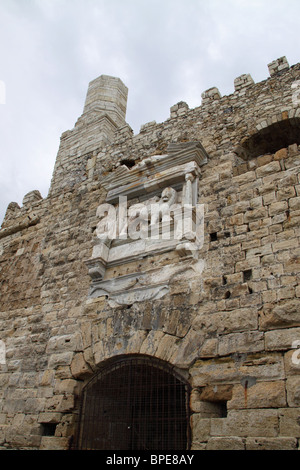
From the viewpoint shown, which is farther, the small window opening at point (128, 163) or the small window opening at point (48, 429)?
the small window opening at point (128, 163)

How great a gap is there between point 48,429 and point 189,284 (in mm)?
2431

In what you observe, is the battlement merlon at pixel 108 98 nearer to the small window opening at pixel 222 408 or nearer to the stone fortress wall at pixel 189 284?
the stone fortress wall at pixel 189 284

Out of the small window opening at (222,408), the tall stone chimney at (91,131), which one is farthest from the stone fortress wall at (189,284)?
the tall stone chimney at (91,131)

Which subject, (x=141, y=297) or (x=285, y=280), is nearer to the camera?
(x=285, y=280)

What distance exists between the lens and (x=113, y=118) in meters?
7.52

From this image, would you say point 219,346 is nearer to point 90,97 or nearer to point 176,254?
point 176,254

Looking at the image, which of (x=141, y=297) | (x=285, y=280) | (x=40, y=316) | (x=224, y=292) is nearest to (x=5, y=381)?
(x=40, y=316)

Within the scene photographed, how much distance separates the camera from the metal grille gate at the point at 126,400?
3.95 m

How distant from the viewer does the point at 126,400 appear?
416cm

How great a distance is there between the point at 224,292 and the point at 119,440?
8.01 feet

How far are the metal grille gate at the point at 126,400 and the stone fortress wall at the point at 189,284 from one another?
0.48 ft

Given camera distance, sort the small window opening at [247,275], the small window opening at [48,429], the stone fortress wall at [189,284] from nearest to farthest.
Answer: the stone fortress wall at [189,284] < the small window opening at [247,275] < the small window opening at [48,429]

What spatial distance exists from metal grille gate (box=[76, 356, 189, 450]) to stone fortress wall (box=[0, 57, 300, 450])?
0.48 feet

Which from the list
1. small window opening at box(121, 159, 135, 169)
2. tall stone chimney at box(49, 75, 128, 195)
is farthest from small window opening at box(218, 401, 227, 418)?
tall stone chimney at box(49, 75, 128, 195)
